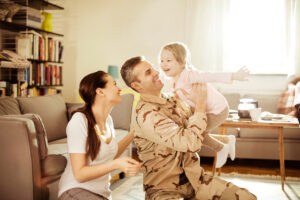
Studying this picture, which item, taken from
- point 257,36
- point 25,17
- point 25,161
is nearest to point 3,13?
point 25,17

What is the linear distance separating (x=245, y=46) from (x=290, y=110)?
1329mm

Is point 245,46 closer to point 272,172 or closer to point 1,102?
point 272,172

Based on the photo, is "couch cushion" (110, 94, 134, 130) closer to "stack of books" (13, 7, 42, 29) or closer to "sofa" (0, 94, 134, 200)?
"sofa" (0, 94, 134, 200)

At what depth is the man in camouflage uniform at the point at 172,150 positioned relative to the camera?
1270 mm

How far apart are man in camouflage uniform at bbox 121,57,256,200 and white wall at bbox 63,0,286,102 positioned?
139 inches

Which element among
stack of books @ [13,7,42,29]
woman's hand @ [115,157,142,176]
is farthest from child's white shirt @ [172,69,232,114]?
stack of books @ [13,7,42,29]

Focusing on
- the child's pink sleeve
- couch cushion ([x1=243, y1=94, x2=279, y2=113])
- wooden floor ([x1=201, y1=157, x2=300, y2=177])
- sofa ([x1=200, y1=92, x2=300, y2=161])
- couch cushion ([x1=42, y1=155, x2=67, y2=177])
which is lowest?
wooden floor ([x1=201, y1=157, x2=300, y2=177])

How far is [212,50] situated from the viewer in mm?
4840

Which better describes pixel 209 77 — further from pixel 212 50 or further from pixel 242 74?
pixel 212 50

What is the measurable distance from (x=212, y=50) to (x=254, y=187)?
2.37m

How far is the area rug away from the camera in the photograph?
282 cm

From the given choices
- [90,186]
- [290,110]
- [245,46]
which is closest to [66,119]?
[90,186]

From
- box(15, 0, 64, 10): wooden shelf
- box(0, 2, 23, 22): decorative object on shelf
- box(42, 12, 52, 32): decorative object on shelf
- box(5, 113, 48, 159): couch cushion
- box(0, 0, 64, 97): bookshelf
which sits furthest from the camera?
box(42, 12, 52, 32): decorative object on shelf

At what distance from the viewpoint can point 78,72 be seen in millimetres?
5441
